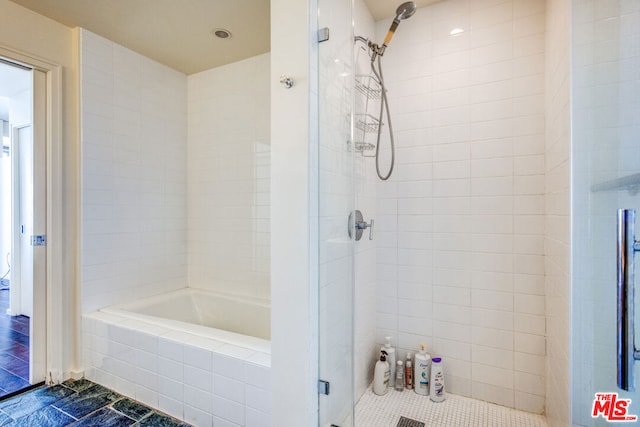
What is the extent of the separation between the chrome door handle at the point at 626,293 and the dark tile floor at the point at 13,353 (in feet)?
10.0

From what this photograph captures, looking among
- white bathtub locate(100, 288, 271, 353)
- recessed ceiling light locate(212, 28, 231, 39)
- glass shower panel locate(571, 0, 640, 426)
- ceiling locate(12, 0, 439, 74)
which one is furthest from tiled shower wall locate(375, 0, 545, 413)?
recessed ceiling light locate(212, 28, 231, 39)

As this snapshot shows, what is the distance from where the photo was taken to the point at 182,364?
1.69 meters

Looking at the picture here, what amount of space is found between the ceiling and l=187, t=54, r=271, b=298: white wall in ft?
0.90

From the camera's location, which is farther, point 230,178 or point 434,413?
point 230,178

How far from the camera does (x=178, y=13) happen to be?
197 centimetres

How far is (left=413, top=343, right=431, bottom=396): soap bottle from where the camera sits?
1930mm

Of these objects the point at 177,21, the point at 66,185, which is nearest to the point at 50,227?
the point at 66,185

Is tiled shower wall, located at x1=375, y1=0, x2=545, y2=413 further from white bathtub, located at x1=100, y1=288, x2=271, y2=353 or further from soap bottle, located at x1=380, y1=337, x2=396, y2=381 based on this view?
white bathtub, located at x1=100, y1=288, x2=271, y2=353

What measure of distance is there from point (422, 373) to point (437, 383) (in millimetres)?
101

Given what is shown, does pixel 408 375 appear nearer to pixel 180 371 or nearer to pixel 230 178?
pixel 180 371

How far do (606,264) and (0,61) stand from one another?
3.28m

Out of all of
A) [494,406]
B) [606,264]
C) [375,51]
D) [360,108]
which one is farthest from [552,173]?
[494,406]

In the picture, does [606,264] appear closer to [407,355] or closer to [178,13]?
[407,355]

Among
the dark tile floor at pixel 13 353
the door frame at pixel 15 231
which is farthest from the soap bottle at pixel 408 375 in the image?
the door frame at pixel 15 231
